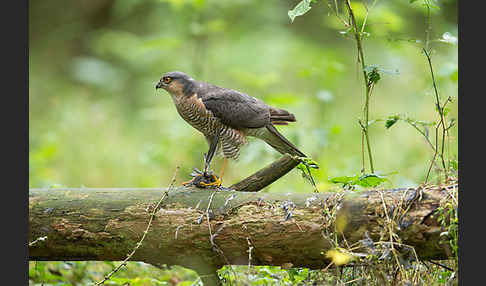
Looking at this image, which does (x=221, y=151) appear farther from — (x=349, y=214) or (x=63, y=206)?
(x=349, y=214)

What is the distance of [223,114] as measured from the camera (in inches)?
138

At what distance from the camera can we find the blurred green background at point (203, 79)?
17.7 ft

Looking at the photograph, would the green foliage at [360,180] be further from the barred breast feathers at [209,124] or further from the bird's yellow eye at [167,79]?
the bird's yellow eye at [167,79]

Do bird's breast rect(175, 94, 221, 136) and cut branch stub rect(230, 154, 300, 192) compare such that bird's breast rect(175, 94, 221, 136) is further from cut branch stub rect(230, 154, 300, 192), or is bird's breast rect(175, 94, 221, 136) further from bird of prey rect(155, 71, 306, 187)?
cut branch stub rect(230, 154, 300, 192)

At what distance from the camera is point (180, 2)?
5.11 m

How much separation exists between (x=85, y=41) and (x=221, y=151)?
7.22 metres

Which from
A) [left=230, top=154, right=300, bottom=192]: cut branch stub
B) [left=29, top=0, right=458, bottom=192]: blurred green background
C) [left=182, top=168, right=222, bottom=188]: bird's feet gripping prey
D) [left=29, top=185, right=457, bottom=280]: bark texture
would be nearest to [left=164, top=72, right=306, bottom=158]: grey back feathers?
[left=182, top=168, right=222, bottom=188]: bird's feet gripping prey

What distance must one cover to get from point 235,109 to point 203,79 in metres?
3.06

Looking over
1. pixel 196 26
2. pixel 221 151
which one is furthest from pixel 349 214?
pixel 196 26

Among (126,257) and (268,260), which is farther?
(126,257)

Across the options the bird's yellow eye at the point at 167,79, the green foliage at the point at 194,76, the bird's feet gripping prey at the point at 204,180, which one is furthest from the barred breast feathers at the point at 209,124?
the green foliage at the point at 194,76

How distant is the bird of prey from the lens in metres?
3.51

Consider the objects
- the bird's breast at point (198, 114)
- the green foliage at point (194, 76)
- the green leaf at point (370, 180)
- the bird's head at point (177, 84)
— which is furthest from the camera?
the green foliage at point (194, 76)

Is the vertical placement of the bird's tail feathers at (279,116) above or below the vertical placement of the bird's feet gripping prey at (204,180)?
above
